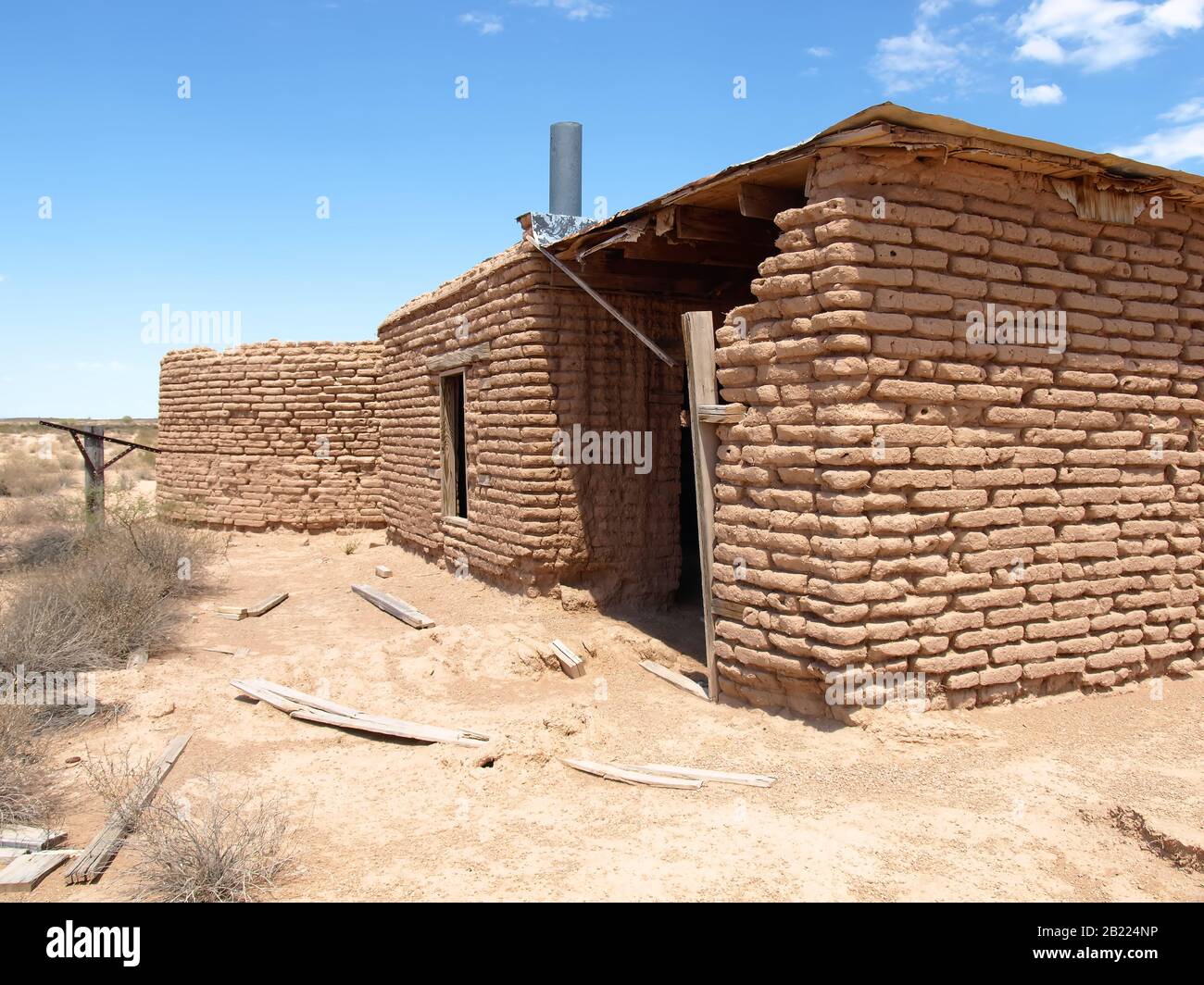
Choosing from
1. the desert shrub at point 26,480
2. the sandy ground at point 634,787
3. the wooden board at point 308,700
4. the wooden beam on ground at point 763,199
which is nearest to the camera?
the sandy ground at point 634,787

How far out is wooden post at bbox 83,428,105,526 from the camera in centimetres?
1187

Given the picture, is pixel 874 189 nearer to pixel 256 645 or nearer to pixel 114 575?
pixel 256 645

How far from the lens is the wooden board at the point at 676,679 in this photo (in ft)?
19.4

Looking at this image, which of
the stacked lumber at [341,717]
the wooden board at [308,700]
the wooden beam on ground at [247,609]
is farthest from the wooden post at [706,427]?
the wooden beam on ground at [247,609]

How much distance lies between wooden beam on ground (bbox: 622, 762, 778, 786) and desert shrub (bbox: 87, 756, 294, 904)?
1.79 m

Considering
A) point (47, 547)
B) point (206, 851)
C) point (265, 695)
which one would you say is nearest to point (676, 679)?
point (265, 695)

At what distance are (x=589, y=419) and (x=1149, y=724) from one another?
4.72 m

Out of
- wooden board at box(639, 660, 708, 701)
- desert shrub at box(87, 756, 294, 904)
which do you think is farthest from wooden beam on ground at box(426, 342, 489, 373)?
desert shrub at box(87, 756, 294, 904)

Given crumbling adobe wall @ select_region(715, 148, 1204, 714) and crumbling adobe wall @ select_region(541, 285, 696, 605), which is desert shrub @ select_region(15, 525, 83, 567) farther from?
crumbling adobe wall @ select_region(715, 148, 1204, 714)

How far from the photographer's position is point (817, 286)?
4.74 metres

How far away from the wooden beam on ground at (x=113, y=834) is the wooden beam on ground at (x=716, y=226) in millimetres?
4609

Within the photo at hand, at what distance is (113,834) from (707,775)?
9.02 feet

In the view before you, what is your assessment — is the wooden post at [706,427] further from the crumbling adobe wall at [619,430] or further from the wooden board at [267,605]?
the wooden board at [267,605]
